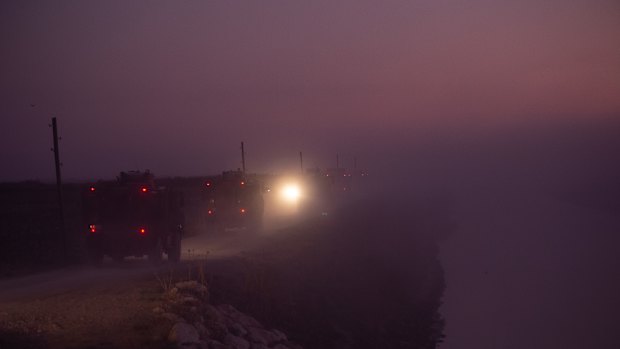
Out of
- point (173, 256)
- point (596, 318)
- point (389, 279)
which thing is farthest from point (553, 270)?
point (173, 256)

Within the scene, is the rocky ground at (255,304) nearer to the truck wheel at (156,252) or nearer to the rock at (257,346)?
the rock at (257,346)

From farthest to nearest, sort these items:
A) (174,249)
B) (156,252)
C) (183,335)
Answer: (174,249), (156,252), (183,335)

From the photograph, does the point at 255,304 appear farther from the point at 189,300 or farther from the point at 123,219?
the point at 123,219

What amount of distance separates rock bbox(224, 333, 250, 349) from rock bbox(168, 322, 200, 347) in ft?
3.05

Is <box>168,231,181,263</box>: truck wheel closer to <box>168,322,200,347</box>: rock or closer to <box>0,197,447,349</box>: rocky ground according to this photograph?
<box>0,197,447,349</box>: rocky ground

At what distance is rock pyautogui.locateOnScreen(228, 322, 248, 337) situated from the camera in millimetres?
13062

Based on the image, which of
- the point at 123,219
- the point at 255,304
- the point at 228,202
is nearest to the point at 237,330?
the point at 255,304

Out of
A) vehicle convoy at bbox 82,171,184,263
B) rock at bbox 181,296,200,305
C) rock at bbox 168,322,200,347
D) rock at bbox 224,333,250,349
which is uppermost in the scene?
vehicle convoy at bbox 82,171,184,263

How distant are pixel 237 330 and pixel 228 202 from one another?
17.9 meters

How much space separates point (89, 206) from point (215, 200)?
41.9 feet

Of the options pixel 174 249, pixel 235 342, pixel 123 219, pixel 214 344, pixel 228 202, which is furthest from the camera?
pixel 228 202

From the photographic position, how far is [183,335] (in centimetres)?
1109

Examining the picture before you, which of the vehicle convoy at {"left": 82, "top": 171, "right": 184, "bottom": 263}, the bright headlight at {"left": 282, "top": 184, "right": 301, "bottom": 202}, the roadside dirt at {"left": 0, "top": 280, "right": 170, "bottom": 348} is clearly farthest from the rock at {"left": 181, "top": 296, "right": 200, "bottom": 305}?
the bright headlight at {"left": 282, "top": 184, "right": 301, "bottom": 202}

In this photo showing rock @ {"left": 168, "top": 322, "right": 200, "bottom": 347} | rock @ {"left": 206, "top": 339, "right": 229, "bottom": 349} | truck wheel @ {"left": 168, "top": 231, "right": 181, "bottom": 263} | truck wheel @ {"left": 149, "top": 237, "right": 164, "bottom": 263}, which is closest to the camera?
rock @ {"left": 168, "top": 322, "right": 200, "bottom": 347}
